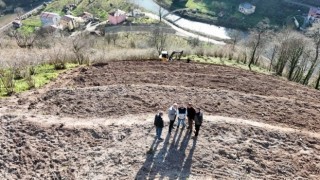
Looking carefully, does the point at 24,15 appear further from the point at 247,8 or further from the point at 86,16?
the point at 247,8

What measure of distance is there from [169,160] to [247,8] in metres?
65.1

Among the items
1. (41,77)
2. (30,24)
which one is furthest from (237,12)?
(41,77)

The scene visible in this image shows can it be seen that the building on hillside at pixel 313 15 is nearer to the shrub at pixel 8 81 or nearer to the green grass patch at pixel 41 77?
the green grass patch at pixel 41 77

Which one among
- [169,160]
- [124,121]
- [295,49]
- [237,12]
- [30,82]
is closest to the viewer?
[169,160]

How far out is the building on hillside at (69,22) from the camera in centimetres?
7369

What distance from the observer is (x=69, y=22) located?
243 feet

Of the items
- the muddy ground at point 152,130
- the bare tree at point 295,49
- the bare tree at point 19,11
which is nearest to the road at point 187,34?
the bare tree at point 19,11

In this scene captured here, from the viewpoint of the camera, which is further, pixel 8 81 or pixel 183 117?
pixel 8 81

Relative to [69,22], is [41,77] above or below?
above

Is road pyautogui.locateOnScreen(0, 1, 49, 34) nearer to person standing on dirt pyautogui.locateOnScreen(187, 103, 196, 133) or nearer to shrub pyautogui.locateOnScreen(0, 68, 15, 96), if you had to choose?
shrub pyautogui.locateOnScreen(0, 68, 15, 96)

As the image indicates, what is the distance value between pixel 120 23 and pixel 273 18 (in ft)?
100

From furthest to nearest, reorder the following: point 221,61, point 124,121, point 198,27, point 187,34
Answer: point 198,27 → point 187,34 → point 221,61 → point 124,121

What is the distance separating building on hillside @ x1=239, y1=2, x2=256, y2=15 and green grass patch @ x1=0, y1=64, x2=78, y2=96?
187ft

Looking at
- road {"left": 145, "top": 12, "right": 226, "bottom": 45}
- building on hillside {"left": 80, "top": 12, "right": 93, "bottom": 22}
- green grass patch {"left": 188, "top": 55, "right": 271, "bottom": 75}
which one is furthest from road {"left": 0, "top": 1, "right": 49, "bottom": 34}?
green grass patch {"left": 188, "top": 55, "right": 271, "bottom": 75}
